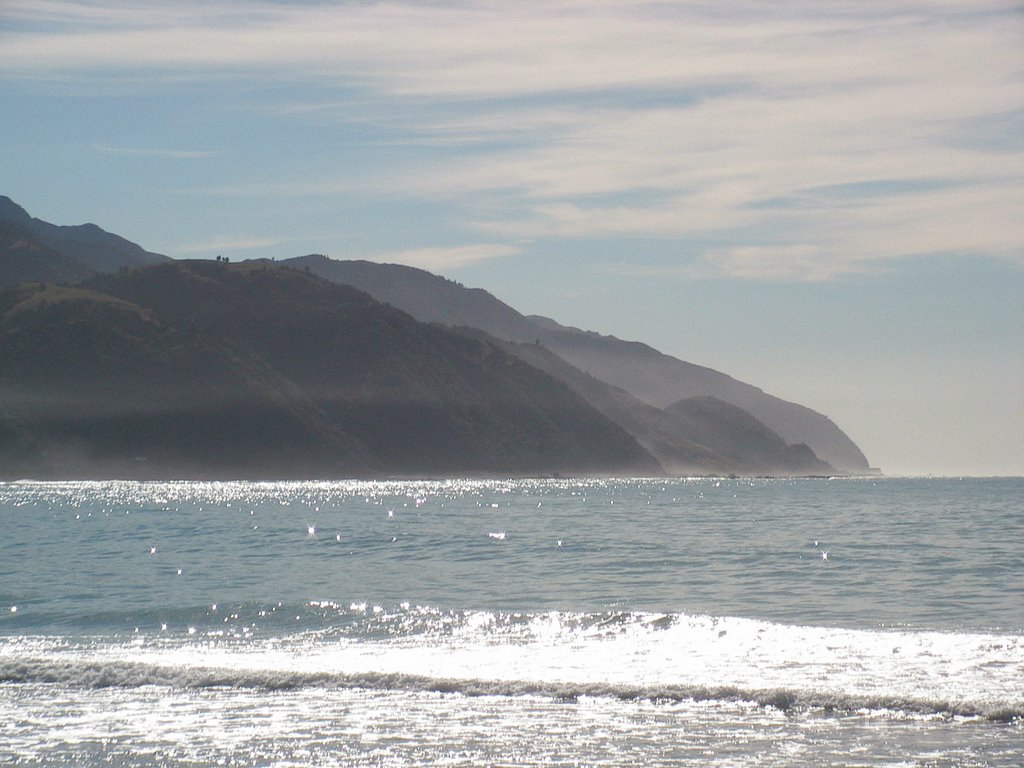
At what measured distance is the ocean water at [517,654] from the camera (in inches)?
624

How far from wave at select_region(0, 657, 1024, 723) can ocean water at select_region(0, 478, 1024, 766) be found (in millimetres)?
51

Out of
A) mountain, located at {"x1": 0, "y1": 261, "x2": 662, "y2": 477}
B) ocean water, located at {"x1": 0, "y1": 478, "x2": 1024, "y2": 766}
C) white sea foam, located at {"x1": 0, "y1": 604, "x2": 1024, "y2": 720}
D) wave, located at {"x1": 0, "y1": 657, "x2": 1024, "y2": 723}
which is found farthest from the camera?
mountain, located at {"x1": 0, "y1": 261, "x2": 662, "y2": 477}

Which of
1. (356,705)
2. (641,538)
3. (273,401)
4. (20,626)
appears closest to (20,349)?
(273,401)

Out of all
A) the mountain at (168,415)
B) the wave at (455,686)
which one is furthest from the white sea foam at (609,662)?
the mountain at (168,415)

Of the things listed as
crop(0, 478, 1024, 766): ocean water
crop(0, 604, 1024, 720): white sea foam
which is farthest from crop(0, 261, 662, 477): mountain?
crop(0, 604, 1024, 720): white sea foam

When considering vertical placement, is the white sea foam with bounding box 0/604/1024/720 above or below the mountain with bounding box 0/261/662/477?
below

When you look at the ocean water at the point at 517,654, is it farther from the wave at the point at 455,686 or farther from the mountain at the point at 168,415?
the mountain at the point at 168,415

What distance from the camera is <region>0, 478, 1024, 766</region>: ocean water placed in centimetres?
1584

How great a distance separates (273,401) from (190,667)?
558ft

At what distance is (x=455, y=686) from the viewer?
19484mm

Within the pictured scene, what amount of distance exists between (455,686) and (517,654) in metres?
3.01

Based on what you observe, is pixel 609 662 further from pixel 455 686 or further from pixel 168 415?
pixel 168 415

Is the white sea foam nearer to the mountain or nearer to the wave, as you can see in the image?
the wave

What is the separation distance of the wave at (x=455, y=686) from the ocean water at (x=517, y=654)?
2.0 inches
